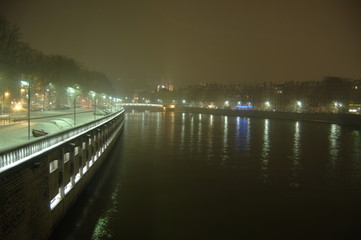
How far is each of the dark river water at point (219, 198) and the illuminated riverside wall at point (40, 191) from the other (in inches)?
39.3

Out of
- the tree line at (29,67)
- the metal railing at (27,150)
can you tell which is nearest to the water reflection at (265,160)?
the metal railing at (27,150)

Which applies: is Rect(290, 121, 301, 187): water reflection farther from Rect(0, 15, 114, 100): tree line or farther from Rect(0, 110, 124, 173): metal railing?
Rect(0, 15, 114, 100): tree line

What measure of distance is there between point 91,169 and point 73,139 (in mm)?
6439

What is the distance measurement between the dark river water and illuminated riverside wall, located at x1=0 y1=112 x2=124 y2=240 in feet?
3.27

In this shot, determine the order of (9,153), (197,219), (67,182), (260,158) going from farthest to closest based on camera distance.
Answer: (260,158)
(67,182)
(197,219)
(9,153)

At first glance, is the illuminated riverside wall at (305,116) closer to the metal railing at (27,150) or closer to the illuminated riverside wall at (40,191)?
the illuminated riverside wall at (40,191)

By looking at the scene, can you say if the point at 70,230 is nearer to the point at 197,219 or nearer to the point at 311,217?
the point at 197,219

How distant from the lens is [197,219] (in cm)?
1625

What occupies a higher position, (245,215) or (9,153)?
(9,153)

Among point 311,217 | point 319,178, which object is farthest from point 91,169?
point 319,178

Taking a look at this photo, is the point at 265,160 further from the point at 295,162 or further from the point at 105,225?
the point at 105,225

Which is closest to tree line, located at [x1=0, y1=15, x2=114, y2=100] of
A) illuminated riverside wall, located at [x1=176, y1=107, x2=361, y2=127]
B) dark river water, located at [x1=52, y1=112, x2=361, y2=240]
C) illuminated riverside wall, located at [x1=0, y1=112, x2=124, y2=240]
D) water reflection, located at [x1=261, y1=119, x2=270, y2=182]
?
dark river water, located at [x1=52, y1=112, x2=361, y2=240]

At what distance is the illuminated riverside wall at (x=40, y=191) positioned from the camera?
9.24m

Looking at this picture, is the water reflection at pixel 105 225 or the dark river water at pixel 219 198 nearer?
the water reflection at pixel 105 225
